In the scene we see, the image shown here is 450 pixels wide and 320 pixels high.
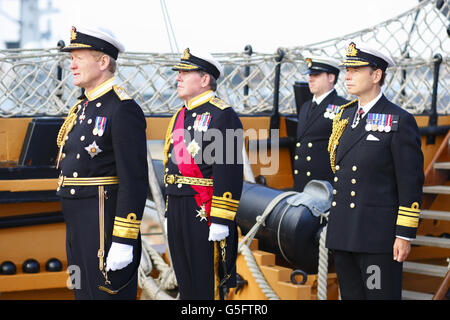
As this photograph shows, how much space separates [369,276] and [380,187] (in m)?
0.42

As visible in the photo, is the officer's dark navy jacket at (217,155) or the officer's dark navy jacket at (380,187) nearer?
the officer's dark navy jacket at (380,187)

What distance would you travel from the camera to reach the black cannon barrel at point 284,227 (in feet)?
15.8

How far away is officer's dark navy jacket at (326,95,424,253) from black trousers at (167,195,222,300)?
618mm

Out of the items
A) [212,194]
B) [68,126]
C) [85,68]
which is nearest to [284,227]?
[212,194]

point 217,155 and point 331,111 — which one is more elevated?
point 331,111

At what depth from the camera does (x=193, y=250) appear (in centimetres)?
382

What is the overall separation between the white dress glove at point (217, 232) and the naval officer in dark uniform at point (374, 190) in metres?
0.51

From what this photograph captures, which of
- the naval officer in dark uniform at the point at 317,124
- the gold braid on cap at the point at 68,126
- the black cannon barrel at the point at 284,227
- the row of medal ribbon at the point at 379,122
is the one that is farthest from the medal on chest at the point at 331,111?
the gold braid on cap at the point at 68,126

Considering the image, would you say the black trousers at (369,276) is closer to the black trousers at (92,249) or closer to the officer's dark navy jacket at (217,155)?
the officer's dark navy jacket at (217,155)

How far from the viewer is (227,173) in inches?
146

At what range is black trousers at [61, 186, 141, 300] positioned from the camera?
3201 mm

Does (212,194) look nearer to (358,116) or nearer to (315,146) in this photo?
(358,116)

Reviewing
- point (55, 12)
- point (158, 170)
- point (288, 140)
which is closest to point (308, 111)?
point (288, 140)

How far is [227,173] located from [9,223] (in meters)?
1.90
